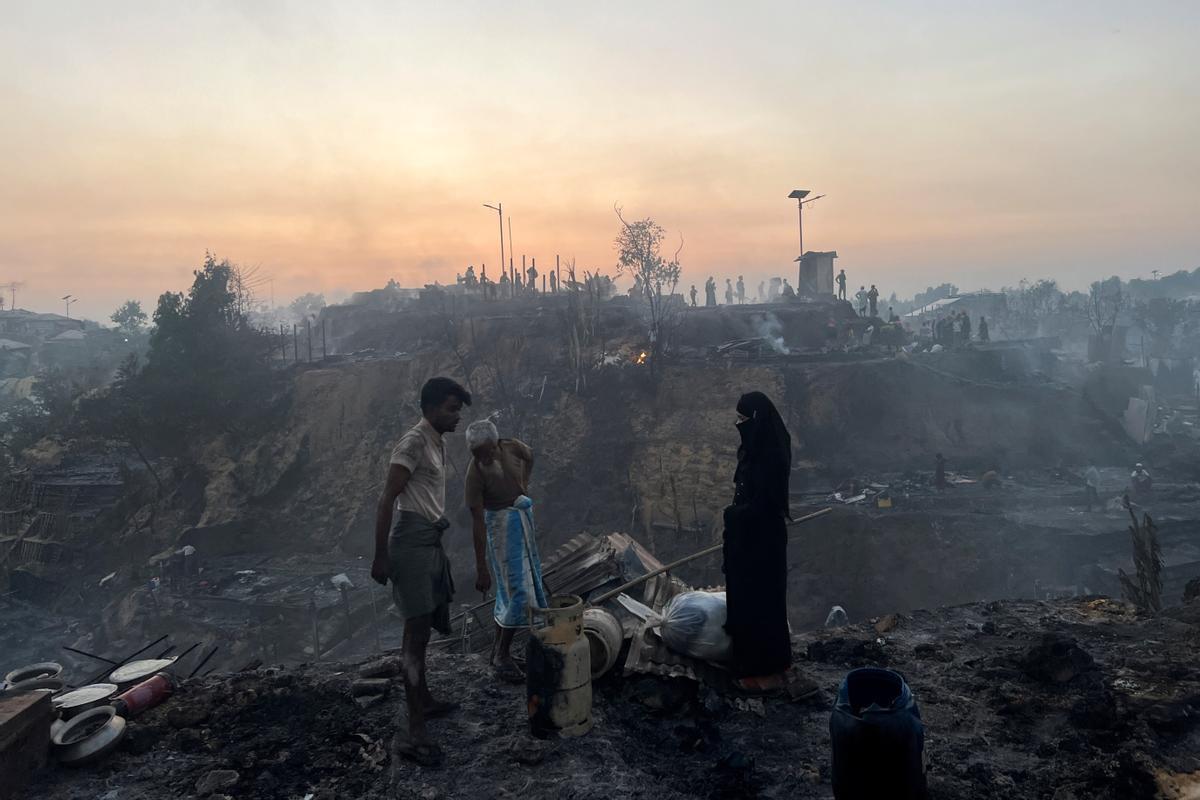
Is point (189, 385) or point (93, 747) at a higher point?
point (189, 385)

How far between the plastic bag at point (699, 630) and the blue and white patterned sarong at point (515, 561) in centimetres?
96

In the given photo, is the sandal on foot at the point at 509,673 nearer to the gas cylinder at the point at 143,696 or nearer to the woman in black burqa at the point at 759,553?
the woman in black burqa at the point at 759,553

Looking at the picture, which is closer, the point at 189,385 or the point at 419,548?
the point at 419,548

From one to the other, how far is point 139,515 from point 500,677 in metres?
21.1

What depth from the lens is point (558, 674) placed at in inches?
141

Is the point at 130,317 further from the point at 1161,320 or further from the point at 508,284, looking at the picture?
the point at 1161,320

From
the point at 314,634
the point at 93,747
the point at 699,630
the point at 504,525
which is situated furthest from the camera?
the point at 314,634

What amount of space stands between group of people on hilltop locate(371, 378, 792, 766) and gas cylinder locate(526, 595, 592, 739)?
21cm

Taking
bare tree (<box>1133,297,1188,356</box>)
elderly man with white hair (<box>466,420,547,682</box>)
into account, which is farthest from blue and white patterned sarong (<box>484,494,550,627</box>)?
bare tree (<box>1133,297,1188,356</box>)

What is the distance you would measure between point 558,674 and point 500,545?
1.11 metres

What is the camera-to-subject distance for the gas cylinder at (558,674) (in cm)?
358

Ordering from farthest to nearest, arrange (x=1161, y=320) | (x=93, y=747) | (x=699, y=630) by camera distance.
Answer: (x=1161, y=320)
(x=699, y=630)
(x=93, y=747)

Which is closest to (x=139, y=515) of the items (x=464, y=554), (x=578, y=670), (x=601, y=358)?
(x=464, y=554)

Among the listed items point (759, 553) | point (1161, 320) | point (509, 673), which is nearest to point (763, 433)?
point (759, 553)
